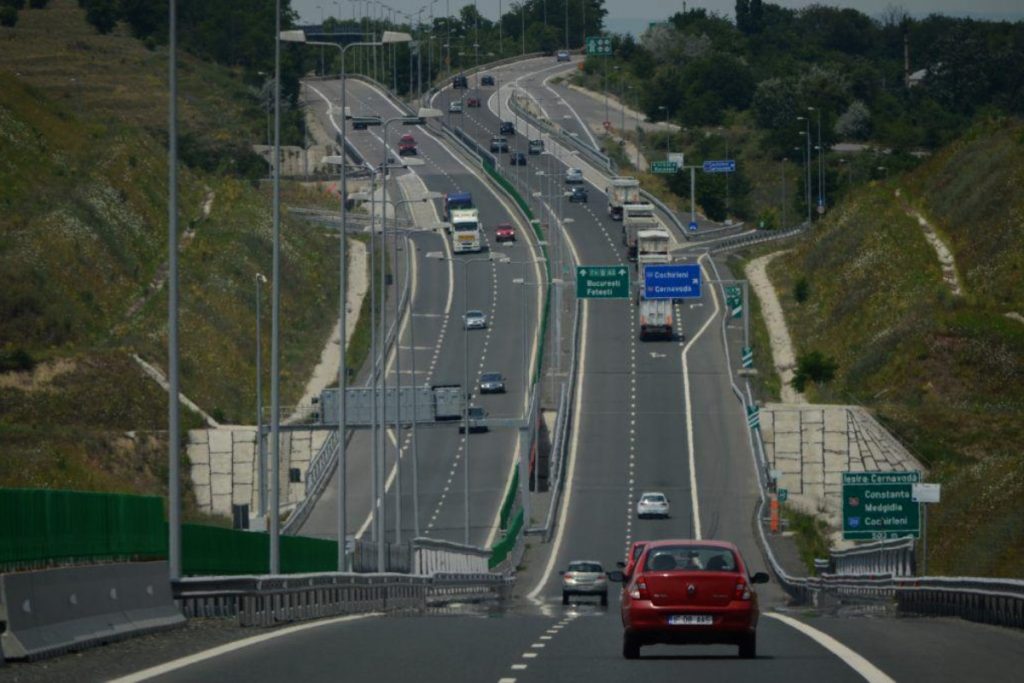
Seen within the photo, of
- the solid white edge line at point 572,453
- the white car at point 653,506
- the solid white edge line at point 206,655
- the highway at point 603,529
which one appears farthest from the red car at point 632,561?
the white car at point 653,506

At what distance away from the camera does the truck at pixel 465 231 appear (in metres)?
149

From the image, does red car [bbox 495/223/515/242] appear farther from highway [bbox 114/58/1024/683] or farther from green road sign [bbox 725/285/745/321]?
green road sign [bbox 725/285/745/321]

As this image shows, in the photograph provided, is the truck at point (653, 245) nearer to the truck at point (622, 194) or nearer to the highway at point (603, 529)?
the highway at point (603, 529)

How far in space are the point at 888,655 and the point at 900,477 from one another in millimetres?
45350

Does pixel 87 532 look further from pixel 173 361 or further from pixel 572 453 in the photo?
pixel 572 453

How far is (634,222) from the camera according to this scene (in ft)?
→ 498

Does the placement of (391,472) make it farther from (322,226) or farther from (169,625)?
(169,625)

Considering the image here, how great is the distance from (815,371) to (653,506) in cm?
2626

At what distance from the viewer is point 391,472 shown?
4134 inches

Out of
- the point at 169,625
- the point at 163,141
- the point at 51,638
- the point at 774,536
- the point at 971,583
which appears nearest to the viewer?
the point at 51,638

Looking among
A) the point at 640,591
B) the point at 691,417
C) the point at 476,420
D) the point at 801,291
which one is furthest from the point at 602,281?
the point at 640,591

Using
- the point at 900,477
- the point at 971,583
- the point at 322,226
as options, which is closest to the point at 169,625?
the point at 971,583

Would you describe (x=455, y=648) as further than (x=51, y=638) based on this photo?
Yes

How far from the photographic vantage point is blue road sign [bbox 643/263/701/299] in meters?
109
